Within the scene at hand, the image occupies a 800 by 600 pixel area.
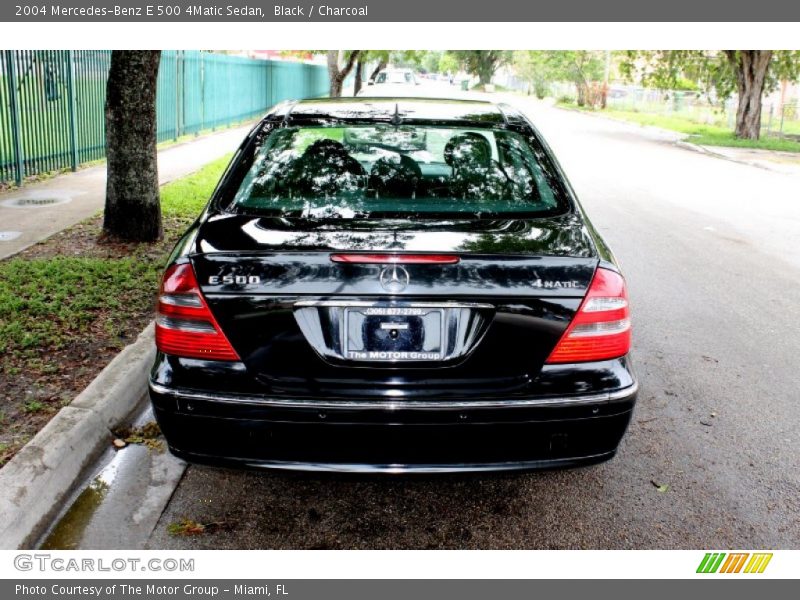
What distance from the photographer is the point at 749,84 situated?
84.2 ft

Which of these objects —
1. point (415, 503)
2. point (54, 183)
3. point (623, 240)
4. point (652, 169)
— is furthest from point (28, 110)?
point (652, 169)

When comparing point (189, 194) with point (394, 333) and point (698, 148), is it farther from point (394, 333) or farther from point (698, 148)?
point (698, 148)

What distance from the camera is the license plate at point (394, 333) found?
278 centimetres

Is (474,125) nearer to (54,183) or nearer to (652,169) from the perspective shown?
(54,183)

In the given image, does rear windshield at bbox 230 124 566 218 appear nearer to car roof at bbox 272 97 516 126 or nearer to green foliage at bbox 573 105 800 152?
car roof at bbox 272 97 516 126

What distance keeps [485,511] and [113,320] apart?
120 inches

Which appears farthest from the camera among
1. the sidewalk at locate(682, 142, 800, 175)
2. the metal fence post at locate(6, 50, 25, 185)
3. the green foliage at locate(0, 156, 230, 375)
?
the sidewalk at locate(682, 142, 800, 175)

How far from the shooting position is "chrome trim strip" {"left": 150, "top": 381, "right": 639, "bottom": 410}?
279 centimetres

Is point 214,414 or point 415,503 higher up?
point 214,414

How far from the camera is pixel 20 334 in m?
4.97

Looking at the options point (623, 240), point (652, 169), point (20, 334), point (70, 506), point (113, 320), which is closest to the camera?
point (70, 506)

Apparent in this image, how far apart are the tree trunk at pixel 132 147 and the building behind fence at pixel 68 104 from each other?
429cm

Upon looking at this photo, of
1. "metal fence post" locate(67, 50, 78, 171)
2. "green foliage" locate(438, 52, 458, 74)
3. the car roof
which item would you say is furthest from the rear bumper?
"green foliage" locate(438, 52, 458, 74)

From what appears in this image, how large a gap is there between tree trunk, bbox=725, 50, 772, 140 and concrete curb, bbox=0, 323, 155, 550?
25.4 m
